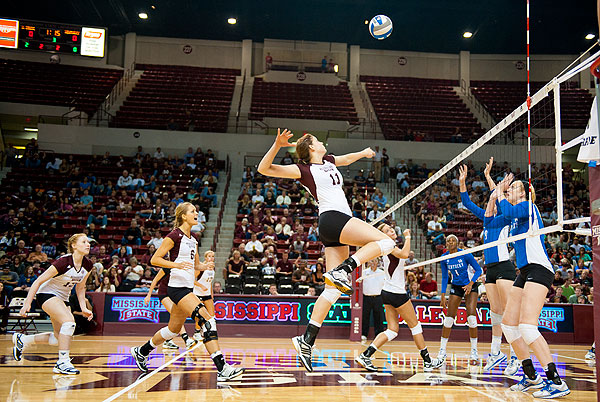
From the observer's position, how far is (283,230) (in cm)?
1798

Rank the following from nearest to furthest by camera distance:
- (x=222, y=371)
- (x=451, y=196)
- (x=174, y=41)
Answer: (x=222, y=371) → (x=451, y=196) → (x=174, y=41)

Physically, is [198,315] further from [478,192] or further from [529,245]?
[478,192]

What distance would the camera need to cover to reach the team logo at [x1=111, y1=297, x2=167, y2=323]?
1298 centimetres

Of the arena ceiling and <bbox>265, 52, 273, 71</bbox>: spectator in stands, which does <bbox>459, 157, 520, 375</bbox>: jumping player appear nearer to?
the arena ceiling

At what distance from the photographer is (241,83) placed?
1216 inches

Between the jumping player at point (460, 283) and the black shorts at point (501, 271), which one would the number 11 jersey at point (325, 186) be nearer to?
the black shorts at point (501, 271)

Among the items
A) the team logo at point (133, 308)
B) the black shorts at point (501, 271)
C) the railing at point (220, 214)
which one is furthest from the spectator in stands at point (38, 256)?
the black shorts at point (501, 271)

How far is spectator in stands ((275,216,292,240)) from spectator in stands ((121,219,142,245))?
14.4ft

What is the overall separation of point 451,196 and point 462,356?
29.9 feet

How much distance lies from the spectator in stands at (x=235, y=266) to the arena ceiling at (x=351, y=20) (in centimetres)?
1573

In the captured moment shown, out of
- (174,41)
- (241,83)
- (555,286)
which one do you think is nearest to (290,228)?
(555,286)

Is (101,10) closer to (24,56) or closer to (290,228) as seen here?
(24,56)

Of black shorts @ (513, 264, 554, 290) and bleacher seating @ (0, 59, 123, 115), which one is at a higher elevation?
bleacher seating @ (0, 59, 123, 115)

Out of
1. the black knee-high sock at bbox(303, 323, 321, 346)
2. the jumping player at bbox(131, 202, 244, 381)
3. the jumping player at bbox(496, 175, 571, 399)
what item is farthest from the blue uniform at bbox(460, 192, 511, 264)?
the jumping player at bbox(131, 202, 244, 381)
